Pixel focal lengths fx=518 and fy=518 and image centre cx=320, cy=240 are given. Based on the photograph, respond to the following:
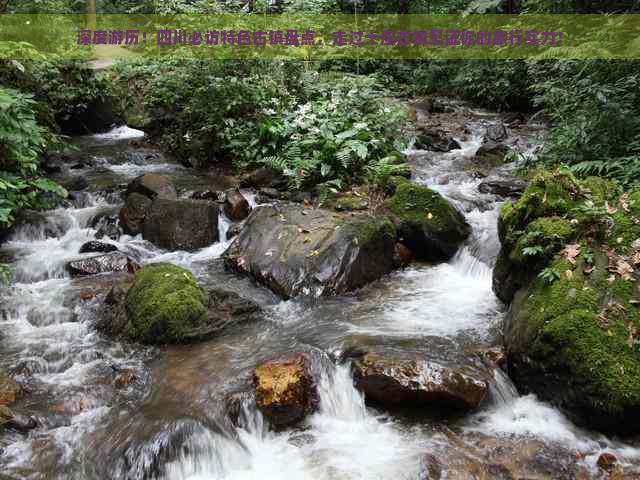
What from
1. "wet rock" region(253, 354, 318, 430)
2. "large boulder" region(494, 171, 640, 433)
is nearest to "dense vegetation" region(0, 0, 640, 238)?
"large boulder" region(494, 171, 640, 433)

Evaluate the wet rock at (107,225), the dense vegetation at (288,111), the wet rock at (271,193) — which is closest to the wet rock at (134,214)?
the wet rock at (107,225)

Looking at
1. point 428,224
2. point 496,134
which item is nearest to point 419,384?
point 428,224

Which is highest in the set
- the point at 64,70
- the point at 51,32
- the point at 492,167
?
the point at 51,32

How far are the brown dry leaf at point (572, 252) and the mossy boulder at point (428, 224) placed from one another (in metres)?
2.45

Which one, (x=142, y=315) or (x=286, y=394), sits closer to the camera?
(x=286, y=394)

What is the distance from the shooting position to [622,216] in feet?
17.1

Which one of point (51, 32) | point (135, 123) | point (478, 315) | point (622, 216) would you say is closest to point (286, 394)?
point (478, 315)

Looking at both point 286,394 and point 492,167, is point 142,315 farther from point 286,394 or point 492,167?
point 492,167

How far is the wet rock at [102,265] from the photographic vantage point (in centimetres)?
726

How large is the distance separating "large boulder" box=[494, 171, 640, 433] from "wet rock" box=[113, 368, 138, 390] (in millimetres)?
3671

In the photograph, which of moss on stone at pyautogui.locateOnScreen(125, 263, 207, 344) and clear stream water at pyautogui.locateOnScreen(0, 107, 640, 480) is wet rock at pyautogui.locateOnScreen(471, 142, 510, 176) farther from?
moss on stone at pyautogui.locateOnScreen(125, 263, 207, 344)

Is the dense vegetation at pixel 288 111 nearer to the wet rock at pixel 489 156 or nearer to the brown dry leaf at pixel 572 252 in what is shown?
the wet rock at pixel 489 156

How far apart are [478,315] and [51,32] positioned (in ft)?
54.7

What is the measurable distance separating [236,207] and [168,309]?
130 inches
